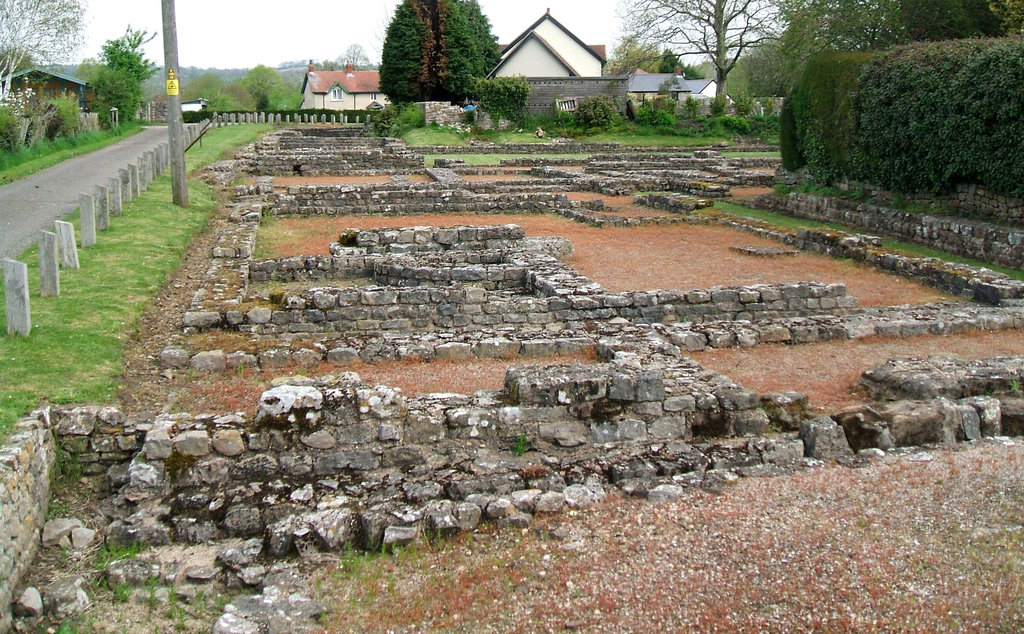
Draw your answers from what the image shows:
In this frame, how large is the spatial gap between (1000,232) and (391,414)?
13955 mm

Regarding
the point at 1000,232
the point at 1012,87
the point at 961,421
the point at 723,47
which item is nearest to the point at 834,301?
the point at 961,421

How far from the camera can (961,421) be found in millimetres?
6715

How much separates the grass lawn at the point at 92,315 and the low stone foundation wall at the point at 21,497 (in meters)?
0.20

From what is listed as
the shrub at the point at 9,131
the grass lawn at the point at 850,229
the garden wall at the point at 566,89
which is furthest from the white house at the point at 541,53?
the grass lawn at the point at 850,229

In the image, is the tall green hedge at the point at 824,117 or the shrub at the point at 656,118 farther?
the shrub at the point at 656,118

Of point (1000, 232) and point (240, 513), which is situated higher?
point (1000, 232)

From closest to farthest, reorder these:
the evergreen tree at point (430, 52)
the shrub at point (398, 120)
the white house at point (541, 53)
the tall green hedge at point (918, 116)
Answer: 1. the tall green hedge at point (918, 116)
2. the shrub at point (398, 120)
3. the evergreen tree at point (430, 52)
4. the white house at point (541, 53)

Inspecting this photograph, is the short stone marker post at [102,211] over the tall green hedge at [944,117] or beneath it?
beneath

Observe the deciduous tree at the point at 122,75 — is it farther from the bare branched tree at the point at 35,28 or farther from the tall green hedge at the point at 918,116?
the tall green hedge at the point at 918,116

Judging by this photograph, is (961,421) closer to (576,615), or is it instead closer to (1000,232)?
(576,615)

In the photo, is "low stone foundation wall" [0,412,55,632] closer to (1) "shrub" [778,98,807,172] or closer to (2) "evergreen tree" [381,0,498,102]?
(1) "shrub" [778,98,807,172]

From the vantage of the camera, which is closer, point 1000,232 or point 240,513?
point 240,513

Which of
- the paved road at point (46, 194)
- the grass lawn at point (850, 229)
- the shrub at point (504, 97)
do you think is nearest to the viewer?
the paved road at point (46, 194)

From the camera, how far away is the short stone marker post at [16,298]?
7.69m
